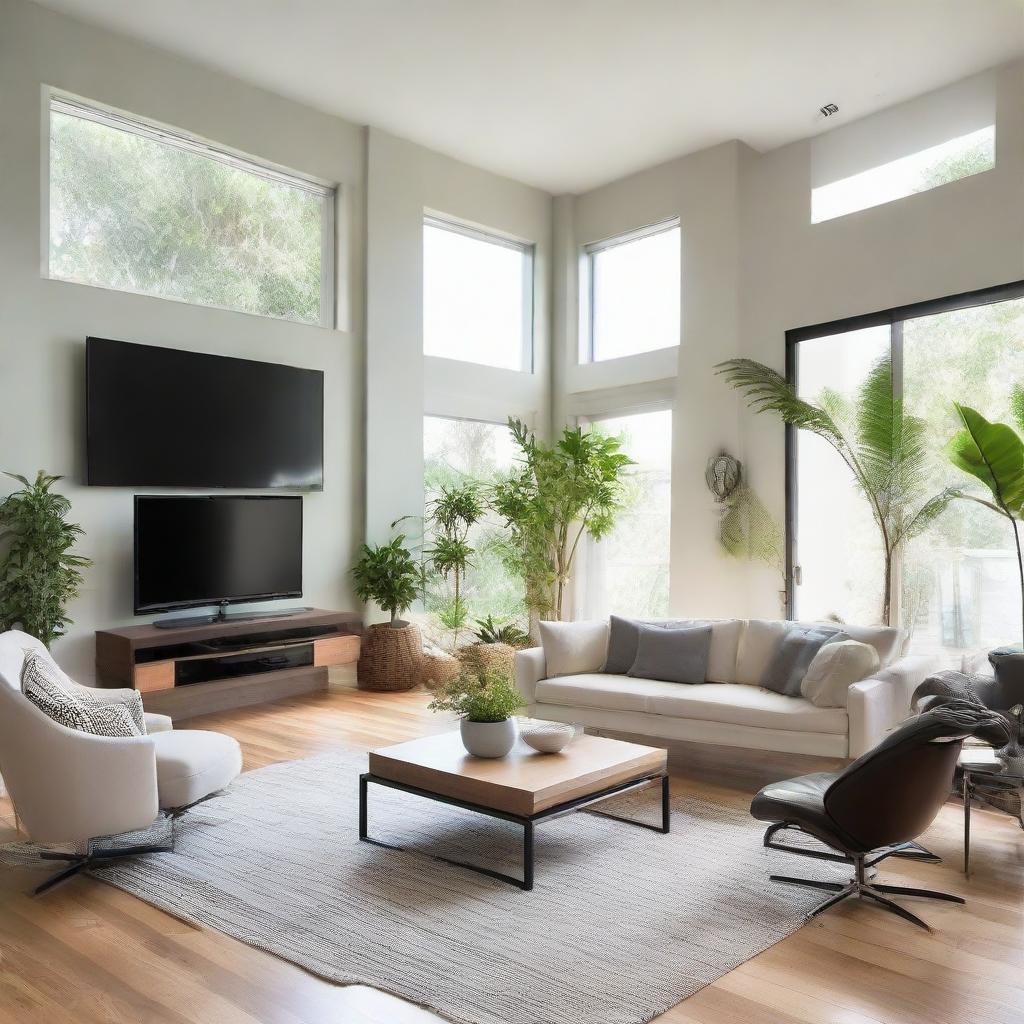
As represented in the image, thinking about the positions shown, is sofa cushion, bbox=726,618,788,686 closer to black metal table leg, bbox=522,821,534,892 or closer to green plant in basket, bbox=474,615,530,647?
black metal table leg, bbox=522,821,534,892

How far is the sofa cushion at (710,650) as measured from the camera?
5234mm

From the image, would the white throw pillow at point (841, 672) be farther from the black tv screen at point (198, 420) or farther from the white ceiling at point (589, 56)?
the black tv screen at point (198, 420)

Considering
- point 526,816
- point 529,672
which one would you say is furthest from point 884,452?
point 526,816

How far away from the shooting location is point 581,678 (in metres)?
5.24

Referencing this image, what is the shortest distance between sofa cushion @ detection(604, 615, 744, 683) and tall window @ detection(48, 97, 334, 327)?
351 centimetres

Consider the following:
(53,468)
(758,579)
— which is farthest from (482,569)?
(53,468)

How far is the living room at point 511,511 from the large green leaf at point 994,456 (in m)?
0.02

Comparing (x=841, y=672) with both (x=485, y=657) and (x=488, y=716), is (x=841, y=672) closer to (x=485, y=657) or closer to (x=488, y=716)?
(x=488, y=716)

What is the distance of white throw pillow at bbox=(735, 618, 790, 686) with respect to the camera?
5.08 metres

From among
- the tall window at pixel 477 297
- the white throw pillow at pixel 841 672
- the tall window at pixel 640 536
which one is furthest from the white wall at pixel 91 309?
the white throw pillow at pixel 841 672

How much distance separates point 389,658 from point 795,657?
3.31 meters

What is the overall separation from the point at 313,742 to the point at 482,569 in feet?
9.70

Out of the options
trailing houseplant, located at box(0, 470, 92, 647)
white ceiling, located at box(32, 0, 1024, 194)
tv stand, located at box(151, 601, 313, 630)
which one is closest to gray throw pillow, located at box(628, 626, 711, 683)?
tv stand, located at box(151, 601, 313, 630)

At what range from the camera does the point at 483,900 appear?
3254mm
